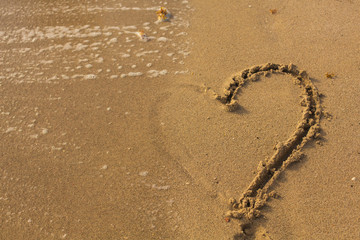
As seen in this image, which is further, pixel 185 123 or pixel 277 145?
pixel 185 123

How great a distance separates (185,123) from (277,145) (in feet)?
2.43

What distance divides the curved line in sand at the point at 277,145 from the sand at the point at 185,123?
1cm

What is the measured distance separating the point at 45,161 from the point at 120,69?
1.09 m

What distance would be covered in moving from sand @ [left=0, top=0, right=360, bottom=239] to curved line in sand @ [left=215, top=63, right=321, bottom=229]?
10 millimetres

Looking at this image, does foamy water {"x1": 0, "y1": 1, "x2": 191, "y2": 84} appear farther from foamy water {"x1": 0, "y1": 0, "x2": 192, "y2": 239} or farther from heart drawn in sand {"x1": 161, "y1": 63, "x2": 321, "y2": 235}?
heart drawn in sand {"x1": 161, "y1": 63, "x2": 321, "y2": 235}

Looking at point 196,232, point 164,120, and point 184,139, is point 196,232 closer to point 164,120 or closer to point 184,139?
point 184,139

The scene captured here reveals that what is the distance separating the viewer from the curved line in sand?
1.97 m

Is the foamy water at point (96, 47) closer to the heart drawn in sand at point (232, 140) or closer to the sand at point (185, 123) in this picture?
the sand at point (185, 123)

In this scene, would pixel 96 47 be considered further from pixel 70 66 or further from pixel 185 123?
pixel 185 123

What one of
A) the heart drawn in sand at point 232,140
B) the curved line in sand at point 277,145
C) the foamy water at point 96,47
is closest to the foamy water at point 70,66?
the foamy water at point 96,47

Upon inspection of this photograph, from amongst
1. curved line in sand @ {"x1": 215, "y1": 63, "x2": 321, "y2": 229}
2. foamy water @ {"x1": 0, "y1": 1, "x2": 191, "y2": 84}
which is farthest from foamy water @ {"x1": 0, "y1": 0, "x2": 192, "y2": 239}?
curved line in sand @ {"x1": 215, "y1": 63, "x2": 321, "y2": 229}

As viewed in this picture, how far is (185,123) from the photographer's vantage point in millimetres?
2377

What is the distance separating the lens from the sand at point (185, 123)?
198cm

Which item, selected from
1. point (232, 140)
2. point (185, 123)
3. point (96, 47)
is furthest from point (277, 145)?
point (96, 47)
